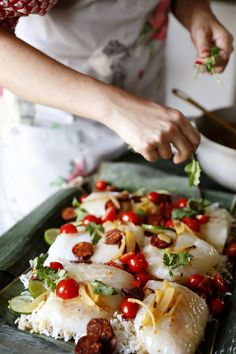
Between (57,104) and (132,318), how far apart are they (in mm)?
489

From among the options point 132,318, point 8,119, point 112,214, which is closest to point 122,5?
point 8,119

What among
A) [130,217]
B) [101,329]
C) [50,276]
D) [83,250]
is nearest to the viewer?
[101,329]

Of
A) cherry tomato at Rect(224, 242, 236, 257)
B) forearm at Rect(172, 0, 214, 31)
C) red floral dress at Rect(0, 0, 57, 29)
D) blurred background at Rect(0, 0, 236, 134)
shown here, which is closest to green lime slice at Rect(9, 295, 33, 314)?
cherry tomato at Rect(224, 242, 236, 257)

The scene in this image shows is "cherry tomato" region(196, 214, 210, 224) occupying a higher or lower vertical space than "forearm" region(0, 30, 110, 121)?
lower

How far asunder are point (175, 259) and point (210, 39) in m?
0.68

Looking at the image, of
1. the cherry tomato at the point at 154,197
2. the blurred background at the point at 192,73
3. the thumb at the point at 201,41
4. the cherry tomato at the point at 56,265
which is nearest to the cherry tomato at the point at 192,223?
the cherry tomato at the point at 154,197

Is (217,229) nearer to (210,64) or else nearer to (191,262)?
(191,262)

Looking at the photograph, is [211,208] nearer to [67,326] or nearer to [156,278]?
[156,278]

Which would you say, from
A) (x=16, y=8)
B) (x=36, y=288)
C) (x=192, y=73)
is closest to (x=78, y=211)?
(x=36, y=288)

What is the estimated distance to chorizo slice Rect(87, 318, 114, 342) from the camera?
1.10m

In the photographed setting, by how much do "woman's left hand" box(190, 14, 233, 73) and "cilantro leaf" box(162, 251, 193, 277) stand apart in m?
0.53

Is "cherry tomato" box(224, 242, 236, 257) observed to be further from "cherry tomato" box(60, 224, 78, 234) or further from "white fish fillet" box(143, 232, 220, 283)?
"cherry tomato" box(60, 224, 78, 234)

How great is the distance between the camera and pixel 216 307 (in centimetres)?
123

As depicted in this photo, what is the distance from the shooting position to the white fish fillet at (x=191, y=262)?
4.20 ft
